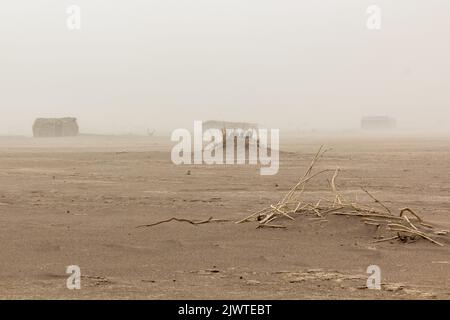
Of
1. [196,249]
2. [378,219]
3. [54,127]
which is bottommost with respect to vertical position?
[196,249]

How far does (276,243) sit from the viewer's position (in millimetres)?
8078

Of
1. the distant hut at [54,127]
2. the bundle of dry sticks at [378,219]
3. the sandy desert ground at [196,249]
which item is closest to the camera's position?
the sandy desert ground at [196,249]

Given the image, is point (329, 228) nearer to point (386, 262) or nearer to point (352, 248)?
point (352, 248)

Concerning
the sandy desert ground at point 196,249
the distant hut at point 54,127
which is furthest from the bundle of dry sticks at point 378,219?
the distant hut at point 54,127

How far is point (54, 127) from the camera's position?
66125 millimetres

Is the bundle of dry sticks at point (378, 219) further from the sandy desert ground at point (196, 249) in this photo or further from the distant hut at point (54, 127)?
the distant hut at point (54, 127)

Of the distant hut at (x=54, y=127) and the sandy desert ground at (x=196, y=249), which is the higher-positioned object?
the distant hut at (x=54, y=127)

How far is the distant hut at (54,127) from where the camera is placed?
217 ft

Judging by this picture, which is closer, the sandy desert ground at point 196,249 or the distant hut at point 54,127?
the sandy desert ground at point 196,249

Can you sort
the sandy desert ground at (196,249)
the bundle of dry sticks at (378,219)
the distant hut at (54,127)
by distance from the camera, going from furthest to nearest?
1. the distant hut at (54,127)
2. the bundle of dry sticks at (378,219)
3. the sandy desert ground at (196,249)

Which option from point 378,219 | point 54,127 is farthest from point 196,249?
point 54,127

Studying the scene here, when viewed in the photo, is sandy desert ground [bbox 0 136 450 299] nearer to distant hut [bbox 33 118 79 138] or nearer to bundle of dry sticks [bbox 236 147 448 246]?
bundle of dry sticks [bbox 236 147 448 246]

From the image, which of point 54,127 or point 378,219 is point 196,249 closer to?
point 378,219

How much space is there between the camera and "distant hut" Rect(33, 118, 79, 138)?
66.1 m
